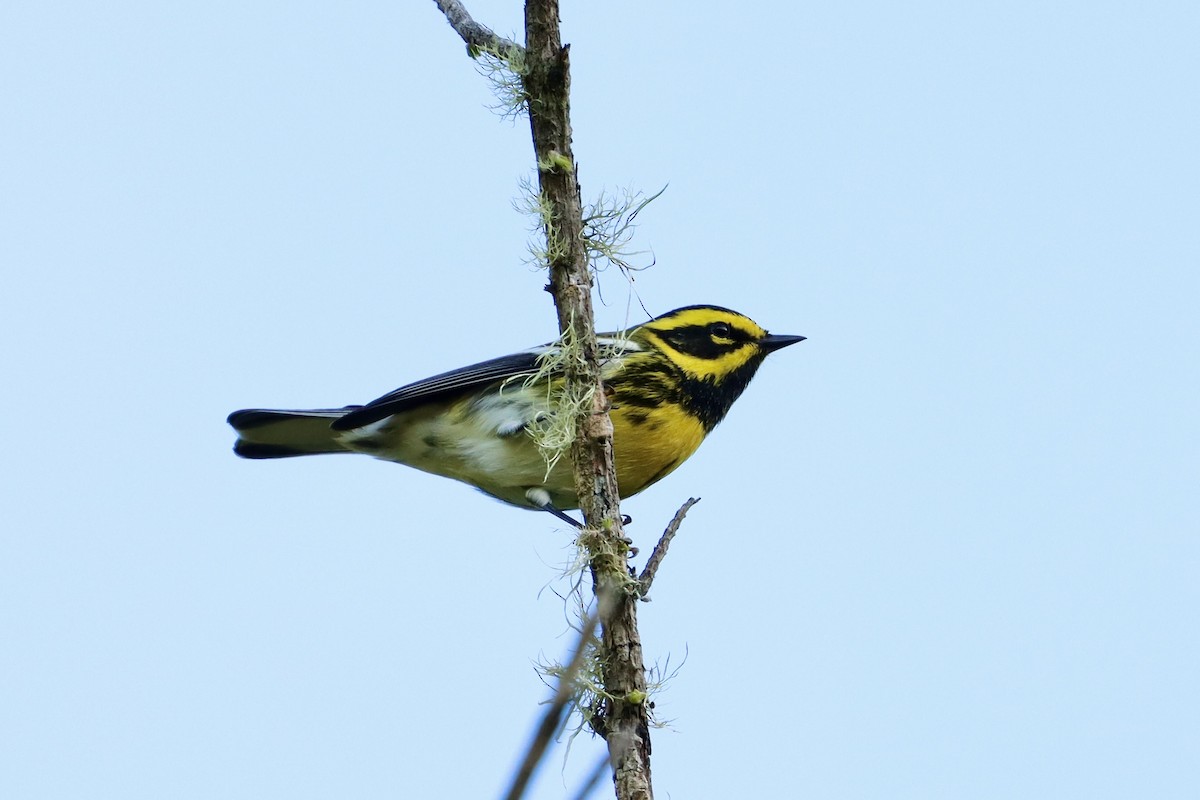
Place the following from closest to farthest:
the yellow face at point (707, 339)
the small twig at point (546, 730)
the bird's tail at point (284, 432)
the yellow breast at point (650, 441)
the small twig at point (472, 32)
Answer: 1. the small twig at point (546, 730)
2. the small twig at point (472, 32)
3. the yellow breast at point (650, 441)
4. the yellow face at point (707, 339)
5. the bird's tail at point (284, 432)

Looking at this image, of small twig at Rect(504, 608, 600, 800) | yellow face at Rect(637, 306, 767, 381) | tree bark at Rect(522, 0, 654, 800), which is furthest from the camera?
yellow face at Rect(637, 306, 767, 381)

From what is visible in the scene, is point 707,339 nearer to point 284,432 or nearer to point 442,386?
point 442,386

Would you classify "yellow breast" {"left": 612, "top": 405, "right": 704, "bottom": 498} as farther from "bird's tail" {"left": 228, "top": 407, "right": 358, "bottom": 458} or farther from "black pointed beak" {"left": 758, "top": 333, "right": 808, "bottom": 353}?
"bird's tail" {"left": 228, "top": 407, "right": 358, "bottom": 458}

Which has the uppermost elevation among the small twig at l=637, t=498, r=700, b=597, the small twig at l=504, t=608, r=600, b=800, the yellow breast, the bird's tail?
the bird's tail

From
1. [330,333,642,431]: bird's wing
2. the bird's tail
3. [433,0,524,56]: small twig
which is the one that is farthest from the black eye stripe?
[433,0,524,56]: small twig

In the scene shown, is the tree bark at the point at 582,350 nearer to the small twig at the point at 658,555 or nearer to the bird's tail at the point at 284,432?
the small twig at the point at 658,555

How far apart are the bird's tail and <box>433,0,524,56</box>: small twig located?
97.8 inches

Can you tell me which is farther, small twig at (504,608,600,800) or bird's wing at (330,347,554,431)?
bird's wing at (330,347,554,431)

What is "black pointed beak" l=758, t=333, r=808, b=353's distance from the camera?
19.8 feet

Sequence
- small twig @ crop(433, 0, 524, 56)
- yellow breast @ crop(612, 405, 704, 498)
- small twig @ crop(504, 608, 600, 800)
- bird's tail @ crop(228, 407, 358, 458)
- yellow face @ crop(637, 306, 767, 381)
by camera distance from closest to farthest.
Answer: small twig @ crop(504, 608, 600, 800) → small twig @ crop(433, 0, 524, 56) → yellow breast @ crop(612, 405, 704, 498) → yellow face @ crop(637, 306, 767, 381) → bird's tail @ crop(228, 407, 358, 458)

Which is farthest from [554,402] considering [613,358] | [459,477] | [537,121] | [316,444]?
[316,444]

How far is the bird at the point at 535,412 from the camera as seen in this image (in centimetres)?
537

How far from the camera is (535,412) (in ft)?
16.6

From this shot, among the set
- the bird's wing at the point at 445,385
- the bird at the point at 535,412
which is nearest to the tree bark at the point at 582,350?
the bird at the point at 535,412
